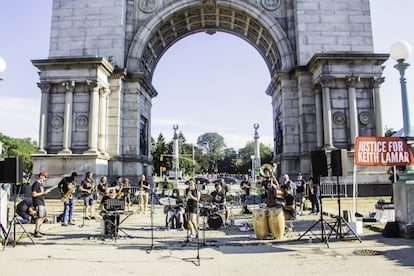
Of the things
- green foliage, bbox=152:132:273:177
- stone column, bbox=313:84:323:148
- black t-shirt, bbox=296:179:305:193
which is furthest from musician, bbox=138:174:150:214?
green foliage, bbox=152:132:273:177

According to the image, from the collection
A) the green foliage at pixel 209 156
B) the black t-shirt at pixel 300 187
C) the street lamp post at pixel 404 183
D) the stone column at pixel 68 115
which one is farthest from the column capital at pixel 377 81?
the green foliage at pixel 209 156

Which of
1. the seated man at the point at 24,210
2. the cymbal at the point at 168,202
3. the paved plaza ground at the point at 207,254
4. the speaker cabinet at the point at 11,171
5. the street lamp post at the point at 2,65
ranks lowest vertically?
the paved plaza ground at the point at 207,254

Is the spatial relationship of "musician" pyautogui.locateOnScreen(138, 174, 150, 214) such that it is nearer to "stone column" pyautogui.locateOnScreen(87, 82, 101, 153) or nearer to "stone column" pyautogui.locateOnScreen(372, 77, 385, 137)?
"stone column" pyautogui.locateOnScreen(87, 82, 101, 153)

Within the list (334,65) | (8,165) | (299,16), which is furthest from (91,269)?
(299,16)

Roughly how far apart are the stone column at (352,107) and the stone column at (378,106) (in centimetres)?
116

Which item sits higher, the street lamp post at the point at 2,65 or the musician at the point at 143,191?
the street lamp post at the point at 2,65

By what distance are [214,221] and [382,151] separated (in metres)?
5.63

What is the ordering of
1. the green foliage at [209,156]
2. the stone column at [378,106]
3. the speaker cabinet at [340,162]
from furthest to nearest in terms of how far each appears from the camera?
1. the green foliage at [209,156]
2. the stone column at [378,106]
3. the speaker cabinet at [340,162]

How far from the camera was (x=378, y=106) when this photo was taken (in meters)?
20.5

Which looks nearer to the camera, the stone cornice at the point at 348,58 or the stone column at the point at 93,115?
the stone cornice at the point at 348,58

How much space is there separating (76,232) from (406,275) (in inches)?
349

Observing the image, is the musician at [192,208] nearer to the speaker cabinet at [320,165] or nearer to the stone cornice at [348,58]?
the speaker cabinet at [320,165]

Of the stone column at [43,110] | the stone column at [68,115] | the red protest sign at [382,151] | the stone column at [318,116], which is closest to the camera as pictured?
the red protest sign at [382,151]

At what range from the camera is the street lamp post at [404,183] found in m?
8.90
